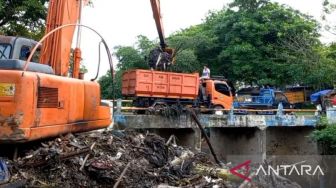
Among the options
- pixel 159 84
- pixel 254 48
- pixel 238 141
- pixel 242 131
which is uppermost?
pixel 254 48

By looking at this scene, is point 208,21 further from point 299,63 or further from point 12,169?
point 12,169

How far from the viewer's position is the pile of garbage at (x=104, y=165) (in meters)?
5.43

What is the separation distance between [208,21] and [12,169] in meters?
37.3

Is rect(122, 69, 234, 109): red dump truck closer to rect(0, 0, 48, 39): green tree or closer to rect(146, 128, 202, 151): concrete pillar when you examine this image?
rect(146, 128, 202, 151): concrete pillar

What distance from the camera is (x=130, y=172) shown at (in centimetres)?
596

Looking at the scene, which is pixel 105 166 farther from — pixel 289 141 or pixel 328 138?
pixel 289 141

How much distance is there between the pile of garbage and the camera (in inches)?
214

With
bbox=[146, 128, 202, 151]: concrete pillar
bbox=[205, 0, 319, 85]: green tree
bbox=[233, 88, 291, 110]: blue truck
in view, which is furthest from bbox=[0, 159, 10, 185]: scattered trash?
bbox=[205, 0, 319, 85]: green tree

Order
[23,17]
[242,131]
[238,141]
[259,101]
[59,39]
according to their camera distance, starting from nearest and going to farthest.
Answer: [59,39]
[23,17]
[242,131]
[238,141]
[259,101]

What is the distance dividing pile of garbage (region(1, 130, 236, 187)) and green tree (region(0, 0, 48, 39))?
30.8 ft

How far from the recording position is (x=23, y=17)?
16.0m

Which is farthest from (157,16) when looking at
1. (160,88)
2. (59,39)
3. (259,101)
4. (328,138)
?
(259,101)

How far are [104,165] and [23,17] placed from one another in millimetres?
11735

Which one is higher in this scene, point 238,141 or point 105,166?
point 105,166
